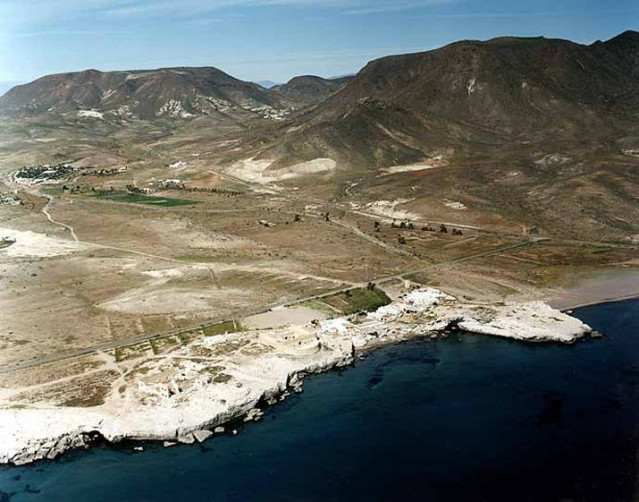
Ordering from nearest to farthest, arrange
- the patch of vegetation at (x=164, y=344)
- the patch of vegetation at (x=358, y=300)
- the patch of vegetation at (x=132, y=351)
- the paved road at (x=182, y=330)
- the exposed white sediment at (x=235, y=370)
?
the exposed white sediment at (x=235, y=370)
the paved road at (x=182, y=330)
the patch of vegetation at (x=132, y=351)
the patch of vegetation at (x=164, y=344)
the patch of vegetation at (x=358, y=300)

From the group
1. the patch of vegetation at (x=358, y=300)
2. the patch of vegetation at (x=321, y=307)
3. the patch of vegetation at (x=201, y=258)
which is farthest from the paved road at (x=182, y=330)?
the patch of vegetation at (x=201, y=258)

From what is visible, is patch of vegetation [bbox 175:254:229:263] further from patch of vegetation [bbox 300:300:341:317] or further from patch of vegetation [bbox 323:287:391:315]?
patch of vegetation [bbox 323:287:391:315]

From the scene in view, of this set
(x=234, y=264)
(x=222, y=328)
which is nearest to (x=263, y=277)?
(x=234, y=264)

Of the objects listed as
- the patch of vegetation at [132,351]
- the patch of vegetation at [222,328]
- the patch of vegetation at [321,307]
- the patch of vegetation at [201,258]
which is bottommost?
the patch of vegetation at [132,351]

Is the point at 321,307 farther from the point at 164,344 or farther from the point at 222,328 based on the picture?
the point at 164,344

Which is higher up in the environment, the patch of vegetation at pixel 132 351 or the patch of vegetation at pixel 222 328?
the patch of vegetation at pixel 222 328

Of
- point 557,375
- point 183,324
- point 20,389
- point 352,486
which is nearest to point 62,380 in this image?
point 20,389

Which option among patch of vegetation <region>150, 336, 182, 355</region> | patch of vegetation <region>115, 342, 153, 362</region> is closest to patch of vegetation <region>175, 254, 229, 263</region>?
patch of vegetation <region>150, 336, 182, 355</region>

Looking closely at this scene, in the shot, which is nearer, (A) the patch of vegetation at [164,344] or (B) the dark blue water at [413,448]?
(B) the dark blue water at [413,448]

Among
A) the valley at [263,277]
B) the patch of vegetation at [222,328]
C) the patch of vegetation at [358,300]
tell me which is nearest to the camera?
the valley at [263,277]

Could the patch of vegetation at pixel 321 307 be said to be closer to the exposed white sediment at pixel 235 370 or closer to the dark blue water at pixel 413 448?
the exposed white sediment at pixel 235 370
